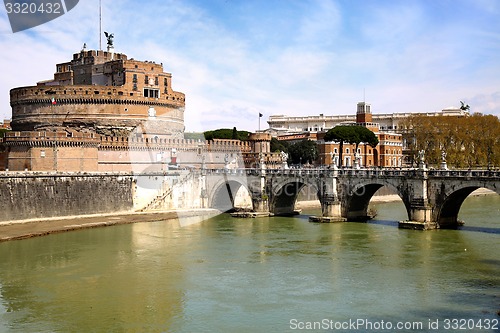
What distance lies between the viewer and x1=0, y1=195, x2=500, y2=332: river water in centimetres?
2139

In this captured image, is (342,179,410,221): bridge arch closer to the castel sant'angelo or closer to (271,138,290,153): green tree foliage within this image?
the castel sant'angelo

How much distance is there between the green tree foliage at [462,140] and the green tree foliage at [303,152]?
15056mm

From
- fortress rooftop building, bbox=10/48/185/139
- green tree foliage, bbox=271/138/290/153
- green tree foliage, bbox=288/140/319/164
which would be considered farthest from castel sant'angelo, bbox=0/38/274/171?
green tree foliage, bbox=271/138/290/153

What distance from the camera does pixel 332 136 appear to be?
78938 millimetres

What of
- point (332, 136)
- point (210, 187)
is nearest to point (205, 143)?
point (210, 187)

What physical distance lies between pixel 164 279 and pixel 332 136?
54.7 m

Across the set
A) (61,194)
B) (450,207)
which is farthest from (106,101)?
(450,207)

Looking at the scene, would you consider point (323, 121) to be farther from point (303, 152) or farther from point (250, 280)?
point (250, 280)

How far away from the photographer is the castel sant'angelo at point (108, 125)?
51125 millimetres

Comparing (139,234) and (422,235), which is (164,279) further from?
(422,235)

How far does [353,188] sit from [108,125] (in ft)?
91.9

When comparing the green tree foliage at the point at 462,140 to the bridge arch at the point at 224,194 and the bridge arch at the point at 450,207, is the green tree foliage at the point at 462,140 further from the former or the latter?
the bridge arch at the point at 450,207

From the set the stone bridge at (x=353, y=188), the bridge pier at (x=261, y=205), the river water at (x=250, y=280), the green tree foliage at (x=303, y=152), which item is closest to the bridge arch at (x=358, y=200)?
the stone bridge at (x=353, y=188)

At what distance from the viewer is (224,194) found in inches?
2270
